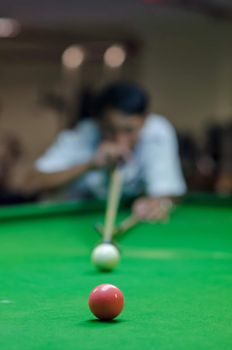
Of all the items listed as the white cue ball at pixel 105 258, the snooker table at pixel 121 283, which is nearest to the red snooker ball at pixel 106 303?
the snooker table at pixel 121 283

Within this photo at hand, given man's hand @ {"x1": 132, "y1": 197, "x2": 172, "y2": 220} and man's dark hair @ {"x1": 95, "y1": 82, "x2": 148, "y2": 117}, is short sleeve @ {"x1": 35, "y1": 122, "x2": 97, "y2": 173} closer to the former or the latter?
man's dark hair @ {"x1": 95, "y1": 82, "x2": 148, "y2": 117}

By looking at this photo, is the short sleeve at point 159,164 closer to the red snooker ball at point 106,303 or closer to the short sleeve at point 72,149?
the short sleeve at point 72,149

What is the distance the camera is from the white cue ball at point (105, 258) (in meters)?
2.55

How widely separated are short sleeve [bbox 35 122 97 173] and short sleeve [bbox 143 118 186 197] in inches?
15.0

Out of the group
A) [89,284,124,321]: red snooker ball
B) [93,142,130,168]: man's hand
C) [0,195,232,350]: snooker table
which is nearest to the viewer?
[0,195,232,350]: snooker table

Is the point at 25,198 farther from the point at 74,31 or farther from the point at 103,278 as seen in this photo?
the point at 74,31

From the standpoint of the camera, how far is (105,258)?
2555 mm

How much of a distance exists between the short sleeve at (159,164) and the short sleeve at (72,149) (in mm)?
381

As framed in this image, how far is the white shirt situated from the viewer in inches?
212

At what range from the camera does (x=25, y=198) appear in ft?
20.9

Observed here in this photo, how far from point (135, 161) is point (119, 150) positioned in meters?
0.54

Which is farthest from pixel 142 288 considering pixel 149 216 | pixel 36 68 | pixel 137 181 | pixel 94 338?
pixel 36 68

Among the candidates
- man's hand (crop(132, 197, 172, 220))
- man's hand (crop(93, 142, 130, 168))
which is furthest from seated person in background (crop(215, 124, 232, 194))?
man's hand (crop(132, 197, 172, 220))

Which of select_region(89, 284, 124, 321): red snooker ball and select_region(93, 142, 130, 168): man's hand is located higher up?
select_region(93, 142, 130, 168): man's hand
